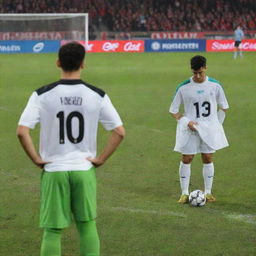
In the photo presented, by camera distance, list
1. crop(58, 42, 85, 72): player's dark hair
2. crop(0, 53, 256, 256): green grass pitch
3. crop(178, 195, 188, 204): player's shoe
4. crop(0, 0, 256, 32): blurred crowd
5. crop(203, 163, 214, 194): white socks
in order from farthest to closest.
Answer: crop(0, 0, 256, 32): blurred crowd, crop(203, 163, 214, 194): white socks, crop(178, 195, 188, 204): player's shoe, crop(0, 53, 256, 256): green grass pitch, crop(58, 42, 85, 72): player's dark hair

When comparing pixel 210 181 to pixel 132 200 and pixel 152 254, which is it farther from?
pixel 152 254

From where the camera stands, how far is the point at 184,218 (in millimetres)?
9445

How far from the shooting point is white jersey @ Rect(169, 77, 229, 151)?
10.4m

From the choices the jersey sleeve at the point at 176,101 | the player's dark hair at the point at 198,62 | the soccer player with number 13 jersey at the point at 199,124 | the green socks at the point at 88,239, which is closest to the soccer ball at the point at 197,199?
the soccer player with number 13 jersey at the point at 199,124

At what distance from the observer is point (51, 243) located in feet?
19.8

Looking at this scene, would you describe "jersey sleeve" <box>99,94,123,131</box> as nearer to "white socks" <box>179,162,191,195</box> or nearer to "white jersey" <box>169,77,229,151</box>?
"white jersey" <box>169,77,229,151</box>

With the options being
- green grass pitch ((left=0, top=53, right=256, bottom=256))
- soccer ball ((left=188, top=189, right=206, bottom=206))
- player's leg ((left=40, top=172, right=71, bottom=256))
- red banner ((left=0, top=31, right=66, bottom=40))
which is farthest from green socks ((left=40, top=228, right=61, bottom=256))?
red banner ((left=0, top=31, right=66, bottom=40))

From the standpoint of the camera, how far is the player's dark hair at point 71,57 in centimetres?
592

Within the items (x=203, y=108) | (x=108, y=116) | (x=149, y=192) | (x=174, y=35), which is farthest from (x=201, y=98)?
(x=174, y=35)

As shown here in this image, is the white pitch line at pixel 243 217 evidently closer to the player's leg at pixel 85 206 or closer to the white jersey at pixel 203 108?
the white jersey at pixel 203 108

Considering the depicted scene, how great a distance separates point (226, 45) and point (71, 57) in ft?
143

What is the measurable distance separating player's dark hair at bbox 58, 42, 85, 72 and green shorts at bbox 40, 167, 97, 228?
867 millimetres

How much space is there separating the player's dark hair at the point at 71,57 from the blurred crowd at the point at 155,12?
49173 millimetres

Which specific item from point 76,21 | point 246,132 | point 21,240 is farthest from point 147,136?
point 76,21
